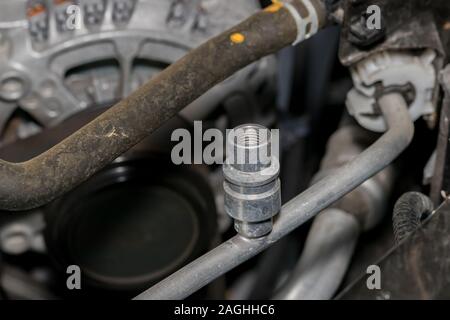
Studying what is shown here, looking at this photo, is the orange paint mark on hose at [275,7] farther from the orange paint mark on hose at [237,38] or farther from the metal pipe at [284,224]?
the metal pipe at [284,224]

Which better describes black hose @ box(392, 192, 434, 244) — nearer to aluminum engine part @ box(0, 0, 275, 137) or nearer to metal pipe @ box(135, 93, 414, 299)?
metal pipe @ box(135, 93, 414, 299)

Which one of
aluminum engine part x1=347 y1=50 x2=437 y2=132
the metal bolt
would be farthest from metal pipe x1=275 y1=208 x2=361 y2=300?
the metal bolt

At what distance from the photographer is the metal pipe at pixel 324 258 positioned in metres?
0.87

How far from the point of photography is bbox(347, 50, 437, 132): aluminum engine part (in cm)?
74

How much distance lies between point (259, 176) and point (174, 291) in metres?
0.13

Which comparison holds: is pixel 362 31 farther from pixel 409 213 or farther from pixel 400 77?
pixel 409 213

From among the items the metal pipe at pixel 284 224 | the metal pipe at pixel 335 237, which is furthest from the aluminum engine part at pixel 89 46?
the metal pipe at pixel 284 224

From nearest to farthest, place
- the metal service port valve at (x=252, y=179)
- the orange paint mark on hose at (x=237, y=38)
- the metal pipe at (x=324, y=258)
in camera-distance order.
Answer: the metal service port valve at (x=252, y=179) < the orange paint mark on hose at (x=237, y=38) < the metal pipe at (x=324, y=258)

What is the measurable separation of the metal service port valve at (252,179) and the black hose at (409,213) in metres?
0.13

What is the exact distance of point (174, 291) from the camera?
1.93 ft

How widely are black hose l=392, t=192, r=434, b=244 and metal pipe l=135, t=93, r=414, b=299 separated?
0.04 meters

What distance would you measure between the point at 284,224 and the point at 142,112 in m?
0.16

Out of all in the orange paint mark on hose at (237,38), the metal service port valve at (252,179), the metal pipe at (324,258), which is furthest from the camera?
the metal pipe at (324,258)

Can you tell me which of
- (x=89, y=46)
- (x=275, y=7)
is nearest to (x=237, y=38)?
(x=275, y=7)
